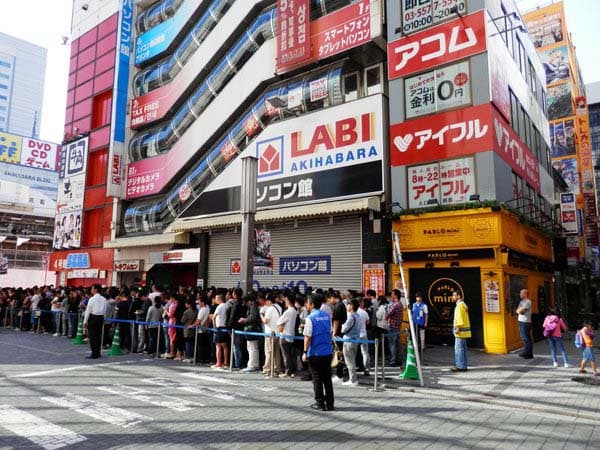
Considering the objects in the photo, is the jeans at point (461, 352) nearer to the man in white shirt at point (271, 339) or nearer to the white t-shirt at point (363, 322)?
the white t-shirt at point (363, 322)

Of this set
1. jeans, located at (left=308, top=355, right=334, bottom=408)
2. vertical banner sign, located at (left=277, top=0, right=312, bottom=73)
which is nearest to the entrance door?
jeans, located at (left=308, top=355, right=334, bottom=408)

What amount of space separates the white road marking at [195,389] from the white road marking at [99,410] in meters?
1.54

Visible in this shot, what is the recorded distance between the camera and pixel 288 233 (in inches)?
716

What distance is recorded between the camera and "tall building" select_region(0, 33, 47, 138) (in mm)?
120938

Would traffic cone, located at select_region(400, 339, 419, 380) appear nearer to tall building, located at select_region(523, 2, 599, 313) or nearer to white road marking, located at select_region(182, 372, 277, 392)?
white road marking, located at select_region(182, 372, 277, 392)

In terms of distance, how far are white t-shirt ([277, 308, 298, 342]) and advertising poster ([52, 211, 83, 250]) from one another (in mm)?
23603

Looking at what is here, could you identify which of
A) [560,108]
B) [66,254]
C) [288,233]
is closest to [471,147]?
[288,233]

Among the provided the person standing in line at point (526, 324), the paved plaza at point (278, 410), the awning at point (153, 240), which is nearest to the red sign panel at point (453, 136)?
the person standing in line at point (526, 324)

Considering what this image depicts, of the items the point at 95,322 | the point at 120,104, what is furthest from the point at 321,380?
the point at 120,104

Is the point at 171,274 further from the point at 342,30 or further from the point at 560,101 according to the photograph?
the point at 560,101

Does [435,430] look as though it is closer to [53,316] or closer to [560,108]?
[53,316]

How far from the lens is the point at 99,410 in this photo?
662 cm

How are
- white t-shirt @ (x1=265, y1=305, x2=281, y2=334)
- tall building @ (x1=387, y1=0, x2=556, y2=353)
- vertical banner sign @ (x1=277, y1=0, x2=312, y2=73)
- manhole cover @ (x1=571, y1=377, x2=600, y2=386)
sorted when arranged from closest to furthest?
manhole cover @ (x1=571, y1=377, x2=600, y2=386)
white t-shirt @ (x1=265, y1=305, x2=281, y2=334)
tall building @ (x1=387, y1=0, x2=556, y2=353)
vertical banner sign @ (x1=277, y1=0, x2=312, y2=73)

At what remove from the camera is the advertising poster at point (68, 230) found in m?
29.0
